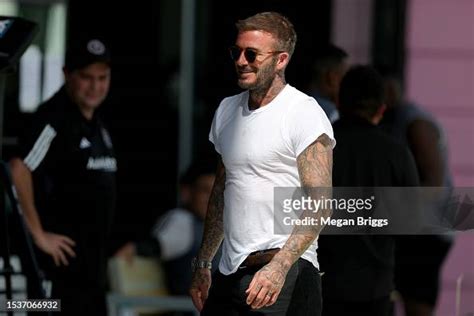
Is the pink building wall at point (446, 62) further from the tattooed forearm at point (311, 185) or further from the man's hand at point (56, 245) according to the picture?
the tattooed forearm at point (311, 185)

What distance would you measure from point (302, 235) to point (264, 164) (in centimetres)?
28

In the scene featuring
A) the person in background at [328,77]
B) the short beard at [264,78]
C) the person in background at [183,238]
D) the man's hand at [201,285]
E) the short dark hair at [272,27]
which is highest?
the short dark hair at [272,27]

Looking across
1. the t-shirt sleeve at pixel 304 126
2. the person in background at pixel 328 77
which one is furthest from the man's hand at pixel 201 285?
the person in background at pixel 328 77

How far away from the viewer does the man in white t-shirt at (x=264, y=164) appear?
518 cm

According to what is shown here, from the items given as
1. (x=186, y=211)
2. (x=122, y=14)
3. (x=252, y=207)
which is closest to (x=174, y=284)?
(x=186, y=211)

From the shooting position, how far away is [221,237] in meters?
5.45

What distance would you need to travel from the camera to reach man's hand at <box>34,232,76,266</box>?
658cm

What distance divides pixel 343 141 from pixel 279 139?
848mm

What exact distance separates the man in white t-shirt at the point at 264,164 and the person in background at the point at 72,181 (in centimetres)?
133

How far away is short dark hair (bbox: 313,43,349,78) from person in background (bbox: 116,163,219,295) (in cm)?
77

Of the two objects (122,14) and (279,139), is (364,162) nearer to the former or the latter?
(279,139)

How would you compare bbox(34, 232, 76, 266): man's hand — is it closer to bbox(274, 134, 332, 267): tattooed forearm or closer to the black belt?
the black belt

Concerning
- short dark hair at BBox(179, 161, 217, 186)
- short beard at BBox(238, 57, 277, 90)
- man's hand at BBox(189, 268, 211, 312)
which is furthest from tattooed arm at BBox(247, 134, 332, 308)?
short dark hair at BBox(179, 161, 217, 186)

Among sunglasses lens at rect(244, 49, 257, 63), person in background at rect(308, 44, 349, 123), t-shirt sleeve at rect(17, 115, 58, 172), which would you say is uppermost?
sunglasses lens at rect(244, 49, 257, 63)
